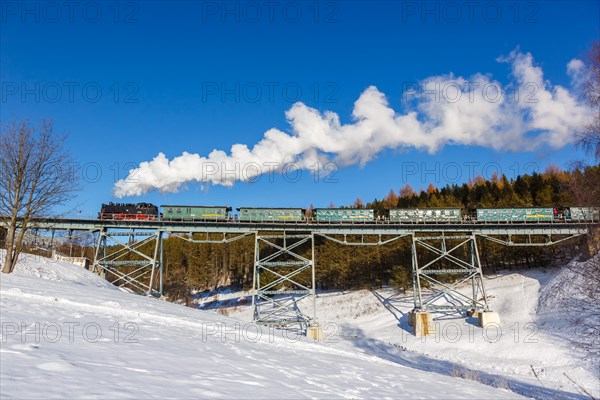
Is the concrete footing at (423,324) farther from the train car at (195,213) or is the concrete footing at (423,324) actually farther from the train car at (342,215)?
the train car at (195,213)

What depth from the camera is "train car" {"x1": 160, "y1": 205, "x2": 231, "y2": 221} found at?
31.8 meters

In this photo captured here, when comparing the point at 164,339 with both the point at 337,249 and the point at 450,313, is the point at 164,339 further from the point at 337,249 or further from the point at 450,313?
the point at 337,249

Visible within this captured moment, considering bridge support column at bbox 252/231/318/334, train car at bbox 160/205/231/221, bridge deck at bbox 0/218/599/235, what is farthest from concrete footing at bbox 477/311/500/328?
train car at bbox 160/205/231/221

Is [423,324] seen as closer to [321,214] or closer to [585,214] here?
[321,214]

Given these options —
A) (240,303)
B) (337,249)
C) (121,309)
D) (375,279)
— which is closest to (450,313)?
(375,279)

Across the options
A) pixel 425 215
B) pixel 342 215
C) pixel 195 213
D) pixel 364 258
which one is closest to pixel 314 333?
pixel 342 215

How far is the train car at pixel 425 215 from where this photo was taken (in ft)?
109

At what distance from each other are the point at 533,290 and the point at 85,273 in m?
32.8

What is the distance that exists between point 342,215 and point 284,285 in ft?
77.6

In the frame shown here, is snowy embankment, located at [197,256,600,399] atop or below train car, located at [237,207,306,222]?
below

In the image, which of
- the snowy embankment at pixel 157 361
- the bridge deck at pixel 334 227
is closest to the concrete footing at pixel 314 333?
the bridge deck at pixel 334 227

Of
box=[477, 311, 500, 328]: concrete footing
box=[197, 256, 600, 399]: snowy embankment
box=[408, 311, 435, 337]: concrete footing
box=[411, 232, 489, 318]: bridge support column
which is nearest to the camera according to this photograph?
box=[197, 256, 600, 399]: snowy embankment

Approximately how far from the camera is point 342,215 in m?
33.2

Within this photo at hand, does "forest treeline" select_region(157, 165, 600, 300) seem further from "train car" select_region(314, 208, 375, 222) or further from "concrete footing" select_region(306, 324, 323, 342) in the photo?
"concrete footing" select_region(306, 324, 323, 342)
